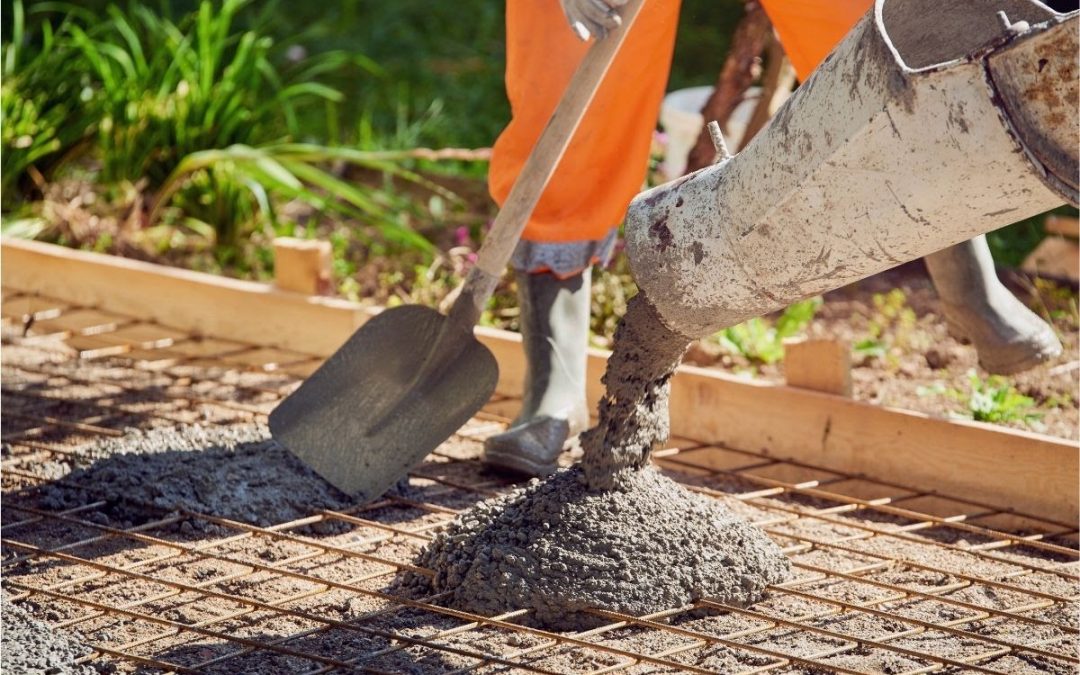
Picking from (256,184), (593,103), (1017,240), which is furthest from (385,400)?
(1017,240)

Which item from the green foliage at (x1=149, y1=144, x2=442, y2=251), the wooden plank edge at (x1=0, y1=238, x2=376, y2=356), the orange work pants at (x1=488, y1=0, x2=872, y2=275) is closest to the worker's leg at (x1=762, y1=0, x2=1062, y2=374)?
the orange work pants at (x1=488, y1=0, x2=872, y2=275)

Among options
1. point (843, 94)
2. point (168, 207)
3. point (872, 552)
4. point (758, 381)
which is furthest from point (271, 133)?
point (843, 94)

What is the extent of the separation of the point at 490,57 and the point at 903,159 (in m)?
4.55

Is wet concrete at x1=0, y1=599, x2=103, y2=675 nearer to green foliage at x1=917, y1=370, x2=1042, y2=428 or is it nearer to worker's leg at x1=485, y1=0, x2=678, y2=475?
worker's leg at x1=485, y1=0, x2=678, y2=475

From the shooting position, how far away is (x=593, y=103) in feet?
8.22

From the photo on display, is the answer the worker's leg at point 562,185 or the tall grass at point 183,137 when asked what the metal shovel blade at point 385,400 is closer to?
the worker's leg at point 562,185

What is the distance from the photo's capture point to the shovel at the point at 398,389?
2.34m

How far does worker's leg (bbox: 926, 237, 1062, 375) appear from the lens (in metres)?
2.55

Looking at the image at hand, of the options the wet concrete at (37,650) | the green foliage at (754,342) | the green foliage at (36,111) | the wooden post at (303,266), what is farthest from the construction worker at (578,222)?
the green foliage at (36,111)

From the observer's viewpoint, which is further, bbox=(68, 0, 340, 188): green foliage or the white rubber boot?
bbox=(68, 0, 340, 188): green foliage

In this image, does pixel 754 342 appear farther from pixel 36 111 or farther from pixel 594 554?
pixel 36 111

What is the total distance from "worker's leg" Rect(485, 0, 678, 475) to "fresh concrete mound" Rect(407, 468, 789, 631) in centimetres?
41

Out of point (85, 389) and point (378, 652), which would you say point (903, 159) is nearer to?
point (378, 652)

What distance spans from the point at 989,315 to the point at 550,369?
33.3 inches
